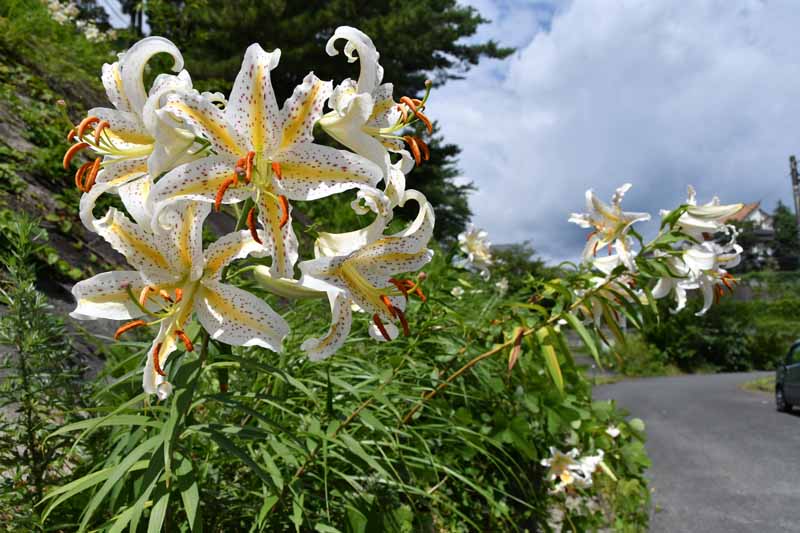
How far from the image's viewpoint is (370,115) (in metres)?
0.84

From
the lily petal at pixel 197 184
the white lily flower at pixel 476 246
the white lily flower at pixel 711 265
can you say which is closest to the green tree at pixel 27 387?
the lily petal at pixel 197 184

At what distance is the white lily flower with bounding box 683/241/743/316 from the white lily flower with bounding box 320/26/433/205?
1.01 meters

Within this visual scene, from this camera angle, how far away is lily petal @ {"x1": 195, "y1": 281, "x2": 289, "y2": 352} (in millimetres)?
852

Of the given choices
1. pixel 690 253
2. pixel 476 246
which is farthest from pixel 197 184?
pixel 476 246

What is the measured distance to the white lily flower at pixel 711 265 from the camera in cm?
158

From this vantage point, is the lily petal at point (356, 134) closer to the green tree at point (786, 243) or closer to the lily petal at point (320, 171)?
the lily petal at point (320, 171)

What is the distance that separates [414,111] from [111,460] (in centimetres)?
84

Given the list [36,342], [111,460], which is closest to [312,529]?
[111,460]

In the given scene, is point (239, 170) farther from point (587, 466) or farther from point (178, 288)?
point (587, 466)

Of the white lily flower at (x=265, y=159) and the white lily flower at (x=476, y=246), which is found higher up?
the white lily flower at (x=476, y=246)

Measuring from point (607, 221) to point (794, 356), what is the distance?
9.72 metres

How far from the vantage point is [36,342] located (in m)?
1.09

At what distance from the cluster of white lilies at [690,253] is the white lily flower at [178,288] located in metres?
1.14

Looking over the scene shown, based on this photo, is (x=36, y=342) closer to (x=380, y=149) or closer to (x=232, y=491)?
(x=232, y=491)
